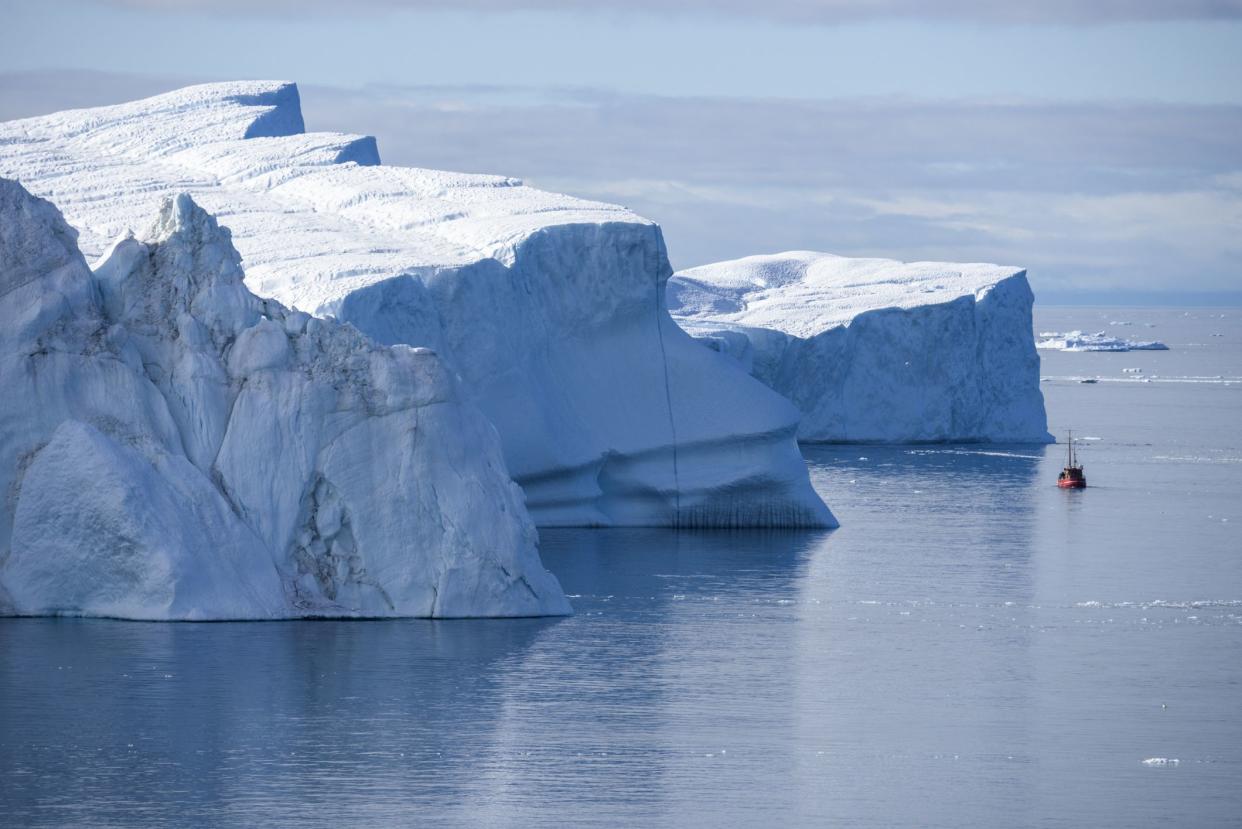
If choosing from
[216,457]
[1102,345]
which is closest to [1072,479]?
[216,457]

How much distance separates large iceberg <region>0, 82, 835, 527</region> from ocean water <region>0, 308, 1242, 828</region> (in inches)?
77.2

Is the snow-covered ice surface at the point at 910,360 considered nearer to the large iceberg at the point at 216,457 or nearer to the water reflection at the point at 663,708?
the water reflection at the point at 663,708

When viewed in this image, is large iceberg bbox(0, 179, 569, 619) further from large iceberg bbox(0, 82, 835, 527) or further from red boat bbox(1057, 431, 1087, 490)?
red boat bbox(1057, 431, 1087, 490)

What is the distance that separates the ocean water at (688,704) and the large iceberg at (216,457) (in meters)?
0.45

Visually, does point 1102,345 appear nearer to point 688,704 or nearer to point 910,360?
point 910,360

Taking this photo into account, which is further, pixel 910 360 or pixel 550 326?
pixel 910 360

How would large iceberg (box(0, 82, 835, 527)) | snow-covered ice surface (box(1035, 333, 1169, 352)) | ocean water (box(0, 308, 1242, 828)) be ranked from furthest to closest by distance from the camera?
snow-covered ice surface (box(1035, 333, 1169, 352)) → large iceberg (box(0, 82, 835, 527)) → ocean water (box(0, 308, 1242, 828))

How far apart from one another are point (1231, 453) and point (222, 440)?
35.0 metres

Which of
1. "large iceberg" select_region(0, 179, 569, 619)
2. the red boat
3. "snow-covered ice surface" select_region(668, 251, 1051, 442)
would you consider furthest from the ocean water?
"snow-covered ice surface" select_region(668, 251, 1051, 442)

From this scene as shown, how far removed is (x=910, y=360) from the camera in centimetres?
5059

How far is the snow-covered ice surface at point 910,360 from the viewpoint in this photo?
50.3m

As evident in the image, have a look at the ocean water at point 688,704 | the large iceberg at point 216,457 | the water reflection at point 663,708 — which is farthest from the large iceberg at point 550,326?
the large iceberg at point 216,457

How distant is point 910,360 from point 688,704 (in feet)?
113

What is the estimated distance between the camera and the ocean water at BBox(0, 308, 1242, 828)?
13.8m
